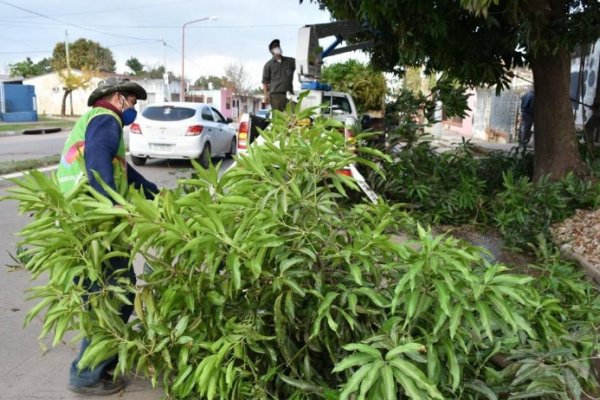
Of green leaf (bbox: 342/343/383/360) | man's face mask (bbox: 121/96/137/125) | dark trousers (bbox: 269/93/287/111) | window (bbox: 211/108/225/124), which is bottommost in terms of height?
green leaf (bbox: 342/343/383/360)

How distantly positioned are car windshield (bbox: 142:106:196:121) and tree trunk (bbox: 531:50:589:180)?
842cm

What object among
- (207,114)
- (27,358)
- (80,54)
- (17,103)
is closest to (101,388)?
(27,358)

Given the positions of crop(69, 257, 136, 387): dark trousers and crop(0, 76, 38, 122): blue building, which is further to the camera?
crop(0, 76, 38, 122): blue building

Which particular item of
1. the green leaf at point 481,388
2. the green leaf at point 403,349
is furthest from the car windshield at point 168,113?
the green leaf at point 403,349

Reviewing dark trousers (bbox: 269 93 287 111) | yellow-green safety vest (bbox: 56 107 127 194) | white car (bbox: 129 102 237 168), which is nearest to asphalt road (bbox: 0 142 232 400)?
yellow-green safety vest (bbox: 56 107 127 194)

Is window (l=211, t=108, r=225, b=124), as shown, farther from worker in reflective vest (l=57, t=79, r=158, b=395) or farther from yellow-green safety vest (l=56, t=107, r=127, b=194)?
yellow-green safety vest (l=56, t=107, r=127, b=194)

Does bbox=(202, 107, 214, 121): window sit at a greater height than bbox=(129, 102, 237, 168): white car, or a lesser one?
greater

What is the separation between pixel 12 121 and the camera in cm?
3609

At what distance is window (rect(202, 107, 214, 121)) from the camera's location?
13.9m

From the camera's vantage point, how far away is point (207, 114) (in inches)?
559

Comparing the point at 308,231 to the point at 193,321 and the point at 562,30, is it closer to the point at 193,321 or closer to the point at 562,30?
the point at 193,321

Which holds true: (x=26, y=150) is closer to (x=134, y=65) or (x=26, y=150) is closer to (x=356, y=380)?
(x=356, y=380)

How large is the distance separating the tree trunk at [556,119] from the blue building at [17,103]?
121 ft

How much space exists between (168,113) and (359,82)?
7.40m
